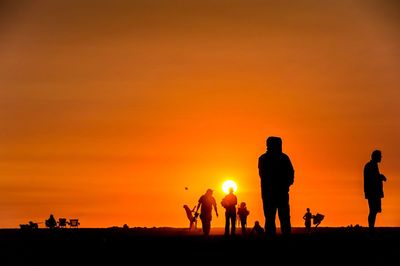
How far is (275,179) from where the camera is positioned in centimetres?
2077

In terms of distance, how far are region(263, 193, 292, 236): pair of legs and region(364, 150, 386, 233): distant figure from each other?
677 cm

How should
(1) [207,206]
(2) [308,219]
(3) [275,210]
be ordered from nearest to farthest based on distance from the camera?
(3) [275,210], (1) [207,206], (2) [308,219]

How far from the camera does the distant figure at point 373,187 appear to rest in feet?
88.8

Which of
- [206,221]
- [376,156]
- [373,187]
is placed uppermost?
[376,156]

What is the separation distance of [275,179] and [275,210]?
741 mm

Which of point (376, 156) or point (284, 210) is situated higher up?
point (376, 156)

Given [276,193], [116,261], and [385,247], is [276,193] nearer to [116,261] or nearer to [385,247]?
[385,247]

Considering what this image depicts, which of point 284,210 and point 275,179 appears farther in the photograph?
point 284,210

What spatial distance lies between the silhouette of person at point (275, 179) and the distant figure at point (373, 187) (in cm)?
682

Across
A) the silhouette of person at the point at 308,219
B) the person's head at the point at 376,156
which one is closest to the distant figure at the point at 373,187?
the person's head at the point at 376,156

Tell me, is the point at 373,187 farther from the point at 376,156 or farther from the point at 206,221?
the point at 206,221

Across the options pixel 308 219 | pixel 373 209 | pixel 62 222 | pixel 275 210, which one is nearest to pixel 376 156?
pixel 373 209

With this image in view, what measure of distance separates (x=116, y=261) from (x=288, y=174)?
5.24m

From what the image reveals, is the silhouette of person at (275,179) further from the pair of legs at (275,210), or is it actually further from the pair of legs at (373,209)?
the pair of legs at (373,209)
